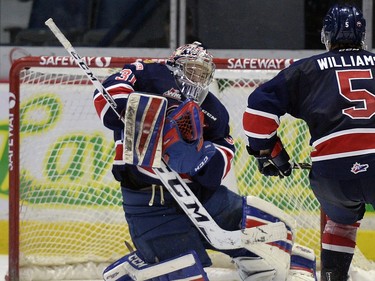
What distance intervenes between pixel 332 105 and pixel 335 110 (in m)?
0.02

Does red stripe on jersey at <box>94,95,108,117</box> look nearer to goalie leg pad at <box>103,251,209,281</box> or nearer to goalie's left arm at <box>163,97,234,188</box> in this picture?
goalie's left arm at <box>163,97,234,188</box>

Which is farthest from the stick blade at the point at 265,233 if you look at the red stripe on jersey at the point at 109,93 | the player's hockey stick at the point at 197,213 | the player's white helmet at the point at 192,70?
the red stripe on jersey at the point at 109,93

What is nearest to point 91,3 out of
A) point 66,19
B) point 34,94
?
point 66,19

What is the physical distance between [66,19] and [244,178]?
1.85m

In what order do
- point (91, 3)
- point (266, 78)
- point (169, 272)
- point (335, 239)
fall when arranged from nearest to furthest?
1. point (169, 272)
2. point (335, 239)
3. point (266, 78)
4. point (91, 3)

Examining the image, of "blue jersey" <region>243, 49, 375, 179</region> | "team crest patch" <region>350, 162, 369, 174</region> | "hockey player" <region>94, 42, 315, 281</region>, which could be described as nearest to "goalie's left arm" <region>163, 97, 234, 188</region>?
"hockey player" <region>94, 42, 315, 281</region>

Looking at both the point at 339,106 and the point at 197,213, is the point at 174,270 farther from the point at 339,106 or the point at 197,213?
the point at 339,106

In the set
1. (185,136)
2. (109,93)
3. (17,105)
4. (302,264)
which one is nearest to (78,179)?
(17,105)

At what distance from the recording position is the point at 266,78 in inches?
180

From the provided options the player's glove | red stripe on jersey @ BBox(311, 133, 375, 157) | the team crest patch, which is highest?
red stripe on jersey @ BBox(311, 133, 375, 157)

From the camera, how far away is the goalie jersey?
3406mm

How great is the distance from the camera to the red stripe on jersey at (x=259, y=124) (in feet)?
11.5

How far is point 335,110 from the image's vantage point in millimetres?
3387

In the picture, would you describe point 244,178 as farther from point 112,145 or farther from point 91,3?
point 91,3
